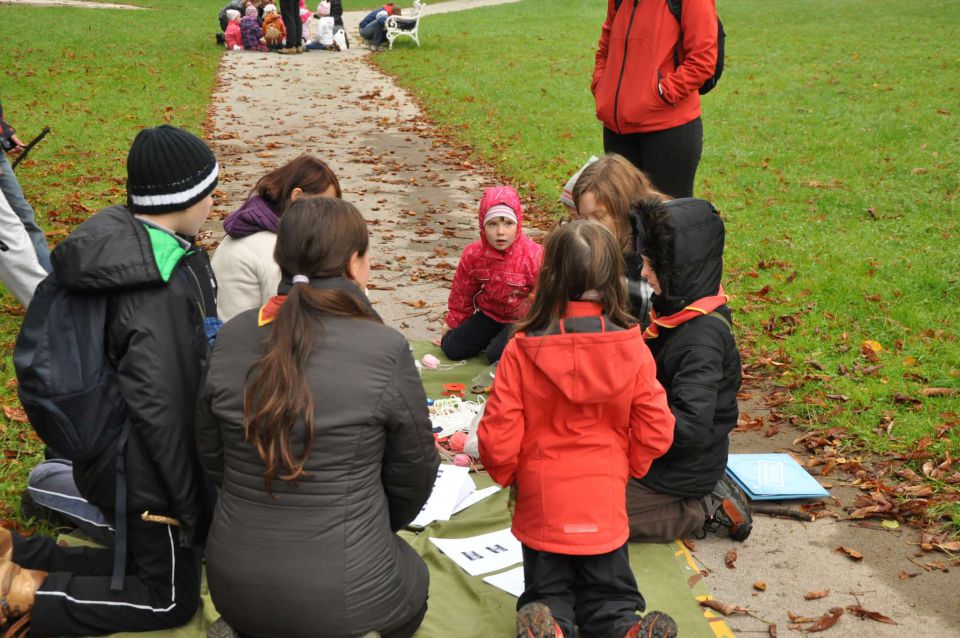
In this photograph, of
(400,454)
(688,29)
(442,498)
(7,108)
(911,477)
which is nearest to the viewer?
(400,454)

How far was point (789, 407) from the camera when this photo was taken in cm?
533

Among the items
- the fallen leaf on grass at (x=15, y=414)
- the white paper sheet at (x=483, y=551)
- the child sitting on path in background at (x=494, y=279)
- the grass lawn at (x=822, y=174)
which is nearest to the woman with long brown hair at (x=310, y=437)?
the white paper sheet at (x=483, y=551)

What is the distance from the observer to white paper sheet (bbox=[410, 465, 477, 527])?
4039mm

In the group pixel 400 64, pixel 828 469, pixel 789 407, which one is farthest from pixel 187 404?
pixel 400 64

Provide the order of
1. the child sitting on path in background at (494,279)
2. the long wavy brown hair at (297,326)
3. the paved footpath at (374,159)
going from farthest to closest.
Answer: the paved footpath at (374,159), the child sitting on path in background at (494,279), the long wavy brown hair at (297,326)

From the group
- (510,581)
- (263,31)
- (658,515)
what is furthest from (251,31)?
(510,581)

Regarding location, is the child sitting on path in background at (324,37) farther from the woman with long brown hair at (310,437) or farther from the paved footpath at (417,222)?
the woman with long brown hair at (310,437)

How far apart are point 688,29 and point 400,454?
4.03 m

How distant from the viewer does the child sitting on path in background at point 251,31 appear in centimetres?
2059

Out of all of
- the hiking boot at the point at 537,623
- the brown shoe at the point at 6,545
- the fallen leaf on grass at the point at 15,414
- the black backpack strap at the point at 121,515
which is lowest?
the fallen leaf on grass at the point at 15,414

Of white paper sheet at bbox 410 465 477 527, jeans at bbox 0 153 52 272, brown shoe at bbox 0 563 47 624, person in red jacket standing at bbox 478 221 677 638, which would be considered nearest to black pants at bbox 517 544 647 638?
person in red jacket standing at bbox 478 221 677 638

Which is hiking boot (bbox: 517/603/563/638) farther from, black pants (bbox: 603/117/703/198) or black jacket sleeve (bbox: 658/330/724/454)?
black pants (bbox: 603/117/703/198)

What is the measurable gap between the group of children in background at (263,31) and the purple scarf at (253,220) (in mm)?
18031

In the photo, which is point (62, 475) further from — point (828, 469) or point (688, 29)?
point (688, 29)
